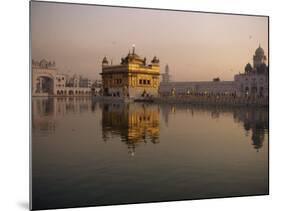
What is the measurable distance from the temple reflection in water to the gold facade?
0.16 meters

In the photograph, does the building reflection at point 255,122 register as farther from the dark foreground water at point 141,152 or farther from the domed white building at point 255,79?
the domed white building at point 255,79

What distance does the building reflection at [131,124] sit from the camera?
16.5 feet

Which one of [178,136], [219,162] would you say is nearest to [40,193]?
[178,136]

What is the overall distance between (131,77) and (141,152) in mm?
869

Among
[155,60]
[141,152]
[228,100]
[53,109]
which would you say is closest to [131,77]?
[155,60]

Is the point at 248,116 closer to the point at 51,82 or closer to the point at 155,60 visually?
the point at 155,60

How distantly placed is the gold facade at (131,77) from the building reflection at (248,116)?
288 mm

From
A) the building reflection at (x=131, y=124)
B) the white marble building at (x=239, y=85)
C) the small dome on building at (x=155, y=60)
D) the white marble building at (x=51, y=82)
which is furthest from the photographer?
the white marble building at (x=239, y=85)

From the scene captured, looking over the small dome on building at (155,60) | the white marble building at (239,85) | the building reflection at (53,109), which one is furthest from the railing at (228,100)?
the building reflection at (53,109)

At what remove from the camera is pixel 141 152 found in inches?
198

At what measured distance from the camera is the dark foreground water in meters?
4.79

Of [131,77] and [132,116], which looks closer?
→ [132,116]

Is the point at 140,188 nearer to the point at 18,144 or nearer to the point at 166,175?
the point at 166,175

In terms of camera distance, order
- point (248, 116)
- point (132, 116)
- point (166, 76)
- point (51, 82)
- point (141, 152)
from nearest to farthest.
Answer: point (51, 82) < point (141, 152) < point (132, 116) < point (166, 76) < point (248, 116)
